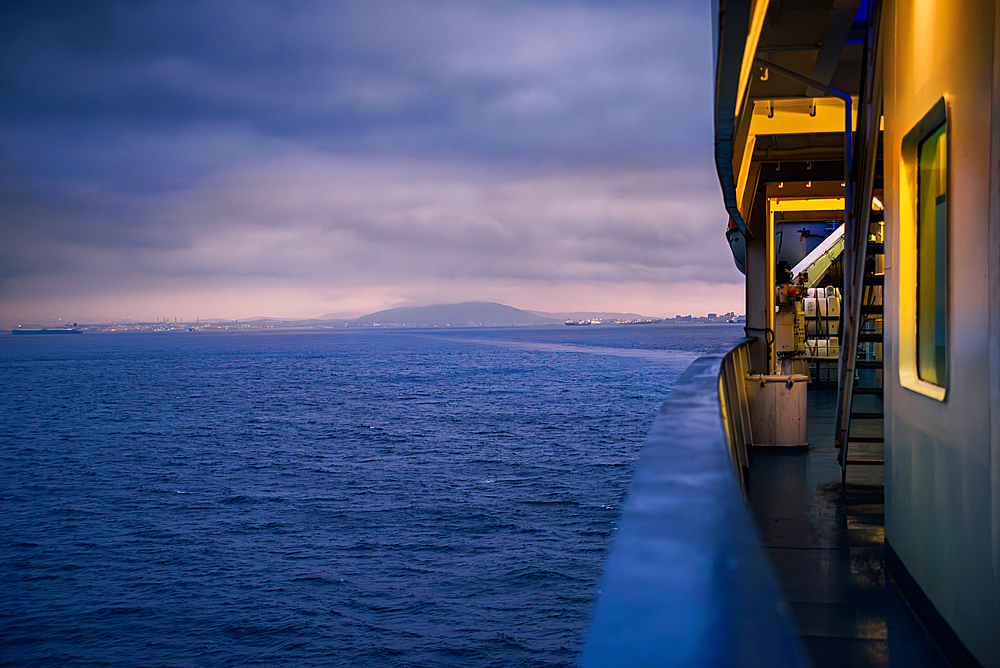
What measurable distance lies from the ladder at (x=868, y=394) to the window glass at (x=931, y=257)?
89 centimetres

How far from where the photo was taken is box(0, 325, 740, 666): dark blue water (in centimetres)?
1869

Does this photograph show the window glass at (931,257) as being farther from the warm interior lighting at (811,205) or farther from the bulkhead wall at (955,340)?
the warm interior lighting at (811,205)

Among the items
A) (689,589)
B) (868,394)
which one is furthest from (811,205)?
(689,589)

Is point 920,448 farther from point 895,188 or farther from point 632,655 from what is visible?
point 632,655

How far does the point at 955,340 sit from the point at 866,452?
21.0 ft

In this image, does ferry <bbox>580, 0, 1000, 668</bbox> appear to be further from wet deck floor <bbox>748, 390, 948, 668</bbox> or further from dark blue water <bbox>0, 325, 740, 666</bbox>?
dark blue water <bbox>0, 325, 740, 666</bbox>

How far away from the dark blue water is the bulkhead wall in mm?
9283

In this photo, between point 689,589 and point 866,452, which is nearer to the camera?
point 689,589

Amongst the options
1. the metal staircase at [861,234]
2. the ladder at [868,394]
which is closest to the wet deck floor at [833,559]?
the ladder at [868,394]

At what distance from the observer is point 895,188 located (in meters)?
4.97

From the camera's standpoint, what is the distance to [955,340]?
142 inches

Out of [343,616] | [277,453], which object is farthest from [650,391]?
[343,616]

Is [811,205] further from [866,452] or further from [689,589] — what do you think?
[689,589]

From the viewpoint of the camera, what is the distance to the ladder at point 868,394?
632 centimetres
